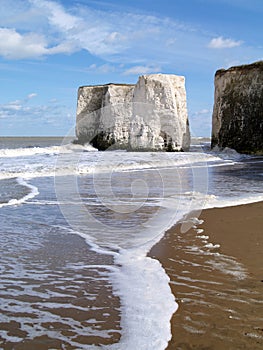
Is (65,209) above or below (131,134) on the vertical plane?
below

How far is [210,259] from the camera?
3.81m

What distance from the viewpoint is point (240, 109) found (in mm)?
28531

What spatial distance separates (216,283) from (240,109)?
26.8 meters

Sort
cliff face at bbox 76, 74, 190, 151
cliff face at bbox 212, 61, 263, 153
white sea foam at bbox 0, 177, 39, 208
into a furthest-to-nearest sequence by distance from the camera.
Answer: cliff face at bbox 76, 74, 190, 151 → cliff face at bbox 212, 61, 263, 153 → white sea foam at bbox 0, 177, 39, 208

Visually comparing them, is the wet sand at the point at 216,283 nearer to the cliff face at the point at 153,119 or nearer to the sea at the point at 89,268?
the sea at the point at 89,268

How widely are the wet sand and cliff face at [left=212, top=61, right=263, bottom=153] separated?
23.1m

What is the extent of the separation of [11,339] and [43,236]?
2.53m

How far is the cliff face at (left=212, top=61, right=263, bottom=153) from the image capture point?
27.4 metres

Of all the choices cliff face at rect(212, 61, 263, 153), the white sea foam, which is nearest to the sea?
the white sea foam

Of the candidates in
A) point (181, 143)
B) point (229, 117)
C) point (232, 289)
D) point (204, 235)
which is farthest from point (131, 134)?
point (232, 289)

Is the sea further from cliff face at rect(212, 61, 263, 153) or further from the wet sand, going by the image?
cliff face at rect(212, 61, 263, 153)

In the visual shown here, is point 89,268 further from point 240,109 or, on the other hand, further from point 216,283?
point 240,109

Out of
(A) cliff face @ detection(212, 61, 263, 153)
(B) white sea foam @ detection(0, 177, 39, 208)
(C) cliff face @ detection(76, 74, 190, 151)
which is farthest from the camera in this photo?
(C) cliff face @ detection(76, 74, 190, 151)

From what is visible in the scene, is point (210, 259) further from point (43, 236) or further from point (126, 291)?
point (43, 236)
